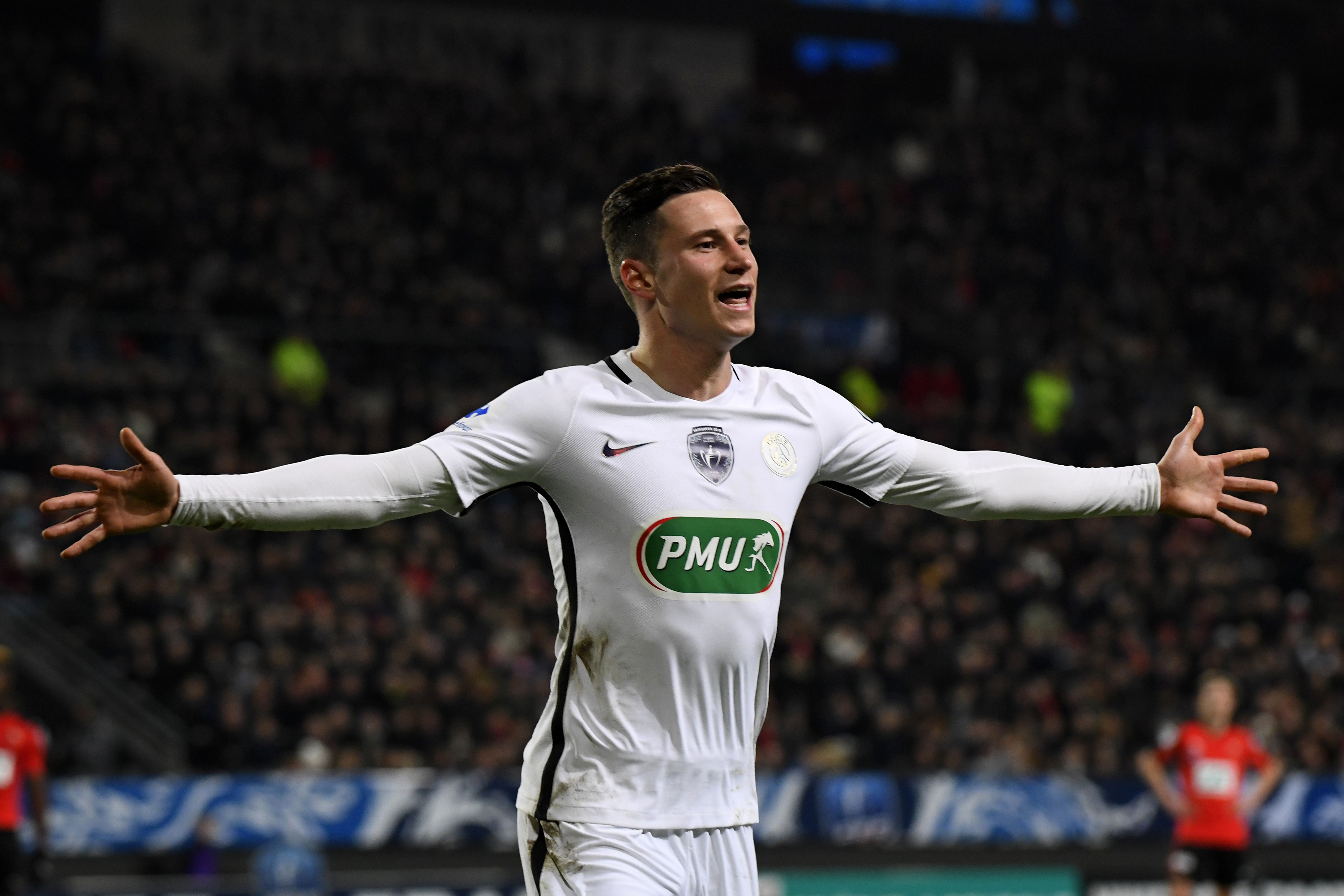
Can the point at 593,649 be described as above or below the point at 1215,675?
above

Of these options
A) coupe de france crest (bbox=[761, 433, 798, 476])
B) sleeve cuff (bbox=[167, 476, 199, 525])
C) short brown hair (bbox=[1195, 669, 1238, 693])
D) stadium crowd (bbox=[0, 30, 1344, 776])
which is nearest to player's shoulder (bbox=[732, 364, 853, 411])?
coupe de france crest (bbox=[761, 433, 798, 476])

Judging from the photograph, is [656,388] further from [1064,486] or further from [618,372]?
[1064,486]

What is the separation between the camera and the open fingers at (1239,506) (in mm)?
4238

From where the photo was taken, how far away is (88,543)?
3.59 metres

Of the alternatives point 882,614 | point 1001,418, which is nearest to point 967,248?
point 1001,418

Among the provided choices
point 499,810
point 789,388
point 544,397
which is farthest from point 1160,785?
point 544,397

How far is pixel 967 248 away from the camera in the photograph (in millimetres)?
26844

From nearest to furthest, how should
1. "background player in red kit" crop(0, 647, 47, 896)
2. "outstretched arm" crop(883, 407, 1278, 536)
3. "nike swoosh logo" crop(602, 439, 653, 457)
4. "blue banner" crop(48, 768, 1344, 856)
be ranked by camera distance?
→ "nike swoosh logo" crop(602, 439, 653, 457) → "outstretched arm" crop(883, 407, 1278, 536) → "background player in red kit" crop(0, 647, 47, 896) → "blue banner" crop(48, 768, 1344, 856)

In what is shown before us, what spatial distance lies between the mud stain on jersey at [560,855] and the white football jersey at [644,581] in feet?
0.10

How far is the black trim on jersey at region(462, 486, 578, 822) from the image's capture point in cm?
409

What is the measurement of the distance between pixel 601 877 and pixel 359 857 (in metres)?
11.0

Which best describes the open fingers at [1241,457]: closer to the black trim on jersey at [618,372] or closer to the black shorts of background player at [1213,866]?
the black trim on jersey at [618,372]

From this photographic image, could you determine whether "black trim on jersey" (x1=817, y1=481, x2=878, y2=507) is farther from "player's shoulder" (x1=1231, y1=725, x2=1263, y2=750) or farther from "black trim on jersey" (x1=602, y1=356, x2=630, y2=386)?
"player's shoulder" (x1=1231, y1=725, x2=1263, y2=750)

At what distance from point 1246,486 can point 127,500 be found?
287 centimetres
